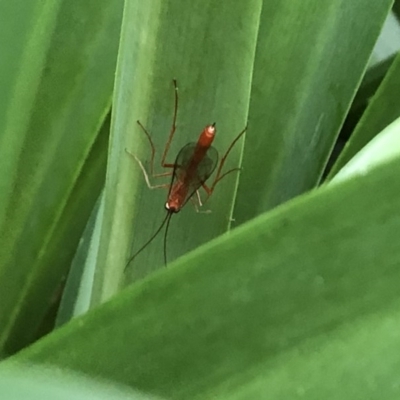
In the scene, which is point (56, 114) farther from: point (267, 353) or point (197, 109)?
point (267, 353)

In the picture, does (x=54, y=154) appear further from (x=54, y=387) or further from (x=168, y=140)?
(x=54, y=387)

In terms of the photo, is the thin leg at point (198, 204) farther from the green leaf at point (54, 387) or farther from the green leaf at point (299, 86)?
the green leaf at point (54, 387)

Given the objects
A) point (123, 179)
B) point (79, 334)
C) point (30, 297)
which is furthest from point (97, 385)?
point (30, 297)

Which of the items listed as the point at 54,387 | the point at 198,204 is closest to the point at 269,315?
the point at 54,387

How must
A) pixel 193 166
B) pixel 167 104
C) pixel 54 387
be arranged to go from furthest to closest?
pixel 193 166
pixel 167 104
pixel 54 387

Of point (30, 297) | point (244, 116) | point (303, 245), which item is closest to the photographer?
point (303, 245)

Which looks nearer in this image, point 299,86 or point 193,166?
point 299,86

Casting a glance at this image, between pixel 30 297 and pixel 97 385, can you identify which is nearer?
pixel 97 385
